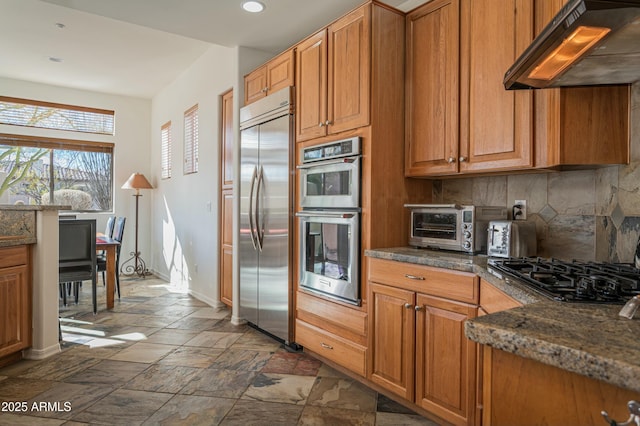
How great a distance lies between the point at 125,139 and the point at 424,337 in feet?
20.9

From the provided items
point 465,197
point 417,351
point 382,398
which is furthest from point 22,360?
point 465,197

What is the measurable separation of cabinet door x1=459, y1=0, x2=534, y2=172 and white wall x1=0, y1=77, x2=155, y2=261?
236 inches

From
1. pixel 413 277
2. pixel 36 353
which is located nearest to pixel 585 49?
pixel 413 277

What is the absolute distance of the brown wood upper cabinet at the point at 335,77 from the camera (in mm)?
2471

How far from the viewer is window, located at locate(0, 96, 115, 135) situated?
19.0ft

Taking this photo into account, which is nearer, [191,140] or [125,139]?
[191,140]

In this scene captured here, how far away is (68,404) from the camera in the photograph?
2.30 metres

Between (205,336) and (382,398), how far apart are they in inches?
72.1

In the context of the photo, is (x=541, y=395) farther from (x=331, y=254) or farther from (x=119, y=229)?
(x=119, y=229)

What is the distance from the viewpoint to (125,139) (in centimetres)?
671

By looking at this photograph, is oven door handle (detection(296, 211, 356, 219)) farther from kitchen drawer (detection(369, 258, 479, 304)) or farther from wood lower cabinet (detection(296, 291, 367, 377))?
wood lower cabinet (detection(296, 291, 367, 377))

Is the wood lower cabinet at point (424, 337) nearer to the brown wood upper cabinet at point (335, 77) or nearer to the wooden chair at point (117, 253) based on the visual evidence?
the brown wood upper cabinet at point (335, 77)

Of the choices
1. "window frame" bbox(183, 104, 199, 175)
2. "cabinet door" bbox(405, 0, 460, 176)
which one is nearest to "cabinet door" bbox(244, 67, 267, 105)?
"cabinet door" bbox(405, 0, 460, 176)

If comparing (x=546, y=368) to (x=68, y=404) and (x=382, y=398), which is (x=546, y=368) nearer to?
(x=382, y=398)
